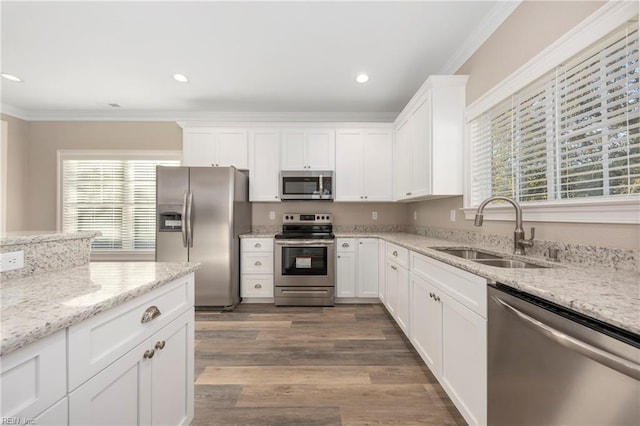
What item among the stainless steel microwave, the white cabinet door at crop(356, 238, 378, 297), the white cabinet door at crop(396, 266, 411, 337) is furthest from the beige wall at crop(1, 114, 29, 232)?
the white cabinet door at crop(396, 266, 411, 337)

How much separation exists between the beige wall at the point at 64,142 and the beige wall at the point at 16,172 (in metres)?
0.06

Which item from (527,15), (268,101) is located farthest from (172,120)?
(527,15)

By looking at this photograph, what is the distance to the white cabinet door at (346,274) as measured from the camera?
10.9 feet

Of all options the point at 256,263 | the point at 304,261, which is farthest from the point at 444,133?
the point at 256,263

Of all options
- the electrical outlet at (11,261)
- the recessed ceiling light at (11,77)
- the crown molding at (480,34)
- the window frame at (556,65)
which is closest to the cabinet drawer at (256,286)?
the electrical outlet at (11,261)

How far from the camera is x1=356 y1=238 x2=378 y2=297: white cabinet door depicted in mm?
3316

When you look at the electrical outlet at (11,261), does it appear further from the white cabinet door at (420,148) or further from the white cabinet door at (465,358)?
the white cabinet door at (420,148)

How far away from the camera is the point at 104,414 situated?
78 centimetres

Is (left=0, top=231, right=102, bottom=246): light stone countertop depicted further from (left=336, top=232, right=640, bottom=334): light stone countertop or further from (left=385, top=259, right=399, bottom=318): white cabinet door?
(left=385, top=259, right=399, bottom=318): white cabinet door

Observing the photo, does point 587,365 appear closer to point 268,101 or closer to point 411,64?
point 411,64

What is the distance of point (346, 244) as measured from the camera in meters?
3.34

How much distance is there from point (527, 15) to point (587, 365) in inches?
82.3

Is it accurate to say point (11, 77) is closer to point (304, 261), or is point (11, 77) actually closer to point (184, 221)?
point (184, 221)

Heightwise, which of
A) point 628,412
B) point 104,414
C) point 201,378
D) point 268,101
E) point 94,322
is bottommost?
point 201,378
